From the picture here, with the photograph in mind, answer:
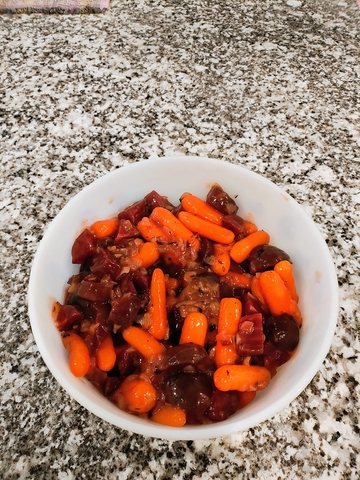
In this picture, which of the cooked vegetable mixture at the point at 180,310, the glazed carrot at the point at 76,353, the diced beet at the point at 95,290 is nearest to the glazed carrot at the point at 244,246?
the cooked vegetable mixture at the point at 180,310

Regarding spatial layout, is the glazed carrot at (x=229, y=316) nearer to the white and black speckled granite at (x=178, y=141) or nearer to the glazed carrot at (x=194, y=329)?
the glazed carrot at (x=194, y=329)

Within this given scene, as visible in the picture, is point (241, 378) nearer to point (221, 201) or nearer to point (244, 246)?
point (244, 246)

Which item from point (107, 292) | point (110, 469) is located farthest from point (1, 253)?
point (110, 469)

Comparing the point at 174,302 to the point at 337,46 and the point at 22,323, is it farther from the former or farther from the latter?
the point at 337,46

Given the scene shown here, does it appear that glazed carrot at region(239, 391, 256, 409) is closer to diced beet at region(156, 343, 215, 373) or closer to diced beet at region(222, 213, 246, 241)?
diced beet at region(156, 343, 215, 373)

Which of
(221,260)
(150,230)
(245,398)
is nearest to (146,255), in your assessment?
(150,230)
